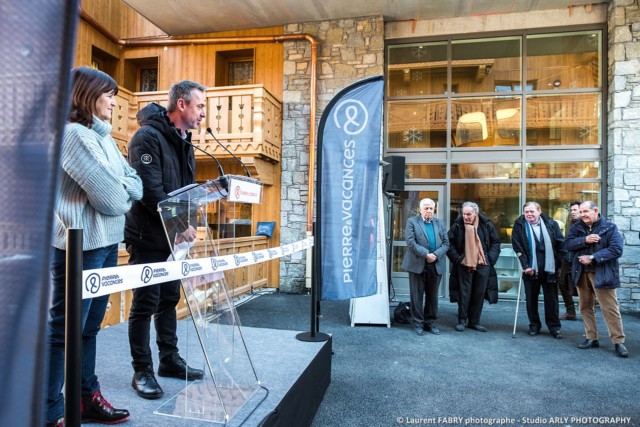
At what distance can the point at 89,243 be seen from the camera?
5.64 ft

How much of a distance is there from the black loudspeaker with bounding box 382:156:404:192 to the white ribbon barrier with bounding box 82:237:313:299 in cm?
394

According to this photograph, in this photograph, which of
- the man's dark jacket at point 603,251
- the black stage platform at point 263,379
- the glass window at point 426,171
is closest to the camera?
the black stage platform at point 263,379

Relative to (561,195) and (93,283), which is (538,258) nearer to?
(561,195)

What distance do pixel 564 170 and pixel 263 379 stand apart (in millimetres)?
6900

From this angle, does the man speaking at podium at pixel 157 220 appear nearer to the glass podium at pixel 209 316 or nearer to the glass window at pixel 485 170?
the glass podium at pixel 209 316

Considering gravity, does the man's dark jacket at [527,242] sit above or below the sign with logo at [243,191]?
below

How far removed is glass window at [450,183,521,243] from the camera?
7.43 m

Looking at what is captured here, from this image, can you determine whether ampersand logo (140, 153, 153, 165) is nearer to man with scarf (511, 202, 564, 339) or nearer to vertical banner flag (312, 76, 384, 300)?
vertical banner flag (312, 76, 384, 300)

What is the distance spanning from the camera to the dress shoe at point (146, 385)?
2117 millimetres

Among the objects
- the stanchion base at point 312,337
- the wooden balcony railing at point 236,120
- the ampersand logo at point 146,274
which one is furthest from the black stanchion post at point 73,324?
the wooden balcony railing at point 236,120

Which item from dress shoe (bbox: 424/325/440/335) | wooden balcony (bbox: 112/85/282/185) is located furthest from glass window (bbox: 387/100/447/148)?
dress shoe (bbox: 424/325/440/335)

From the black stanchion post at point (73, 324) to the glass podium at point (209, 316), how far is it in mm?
638

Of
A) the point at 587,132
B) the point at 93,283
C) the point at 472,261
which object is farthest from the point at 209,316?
the point at 587,132

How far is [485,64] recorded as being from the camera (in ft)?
25.4
